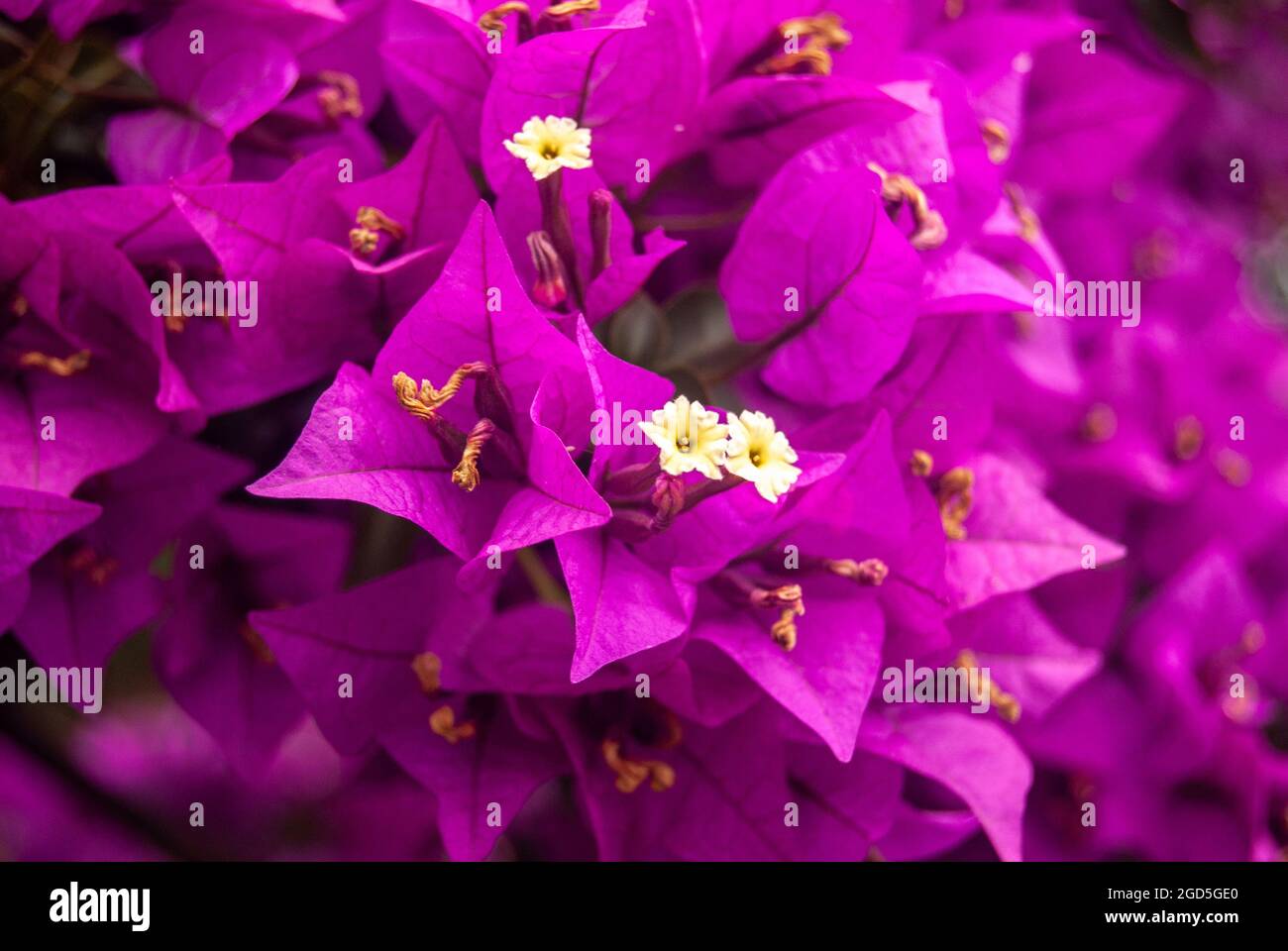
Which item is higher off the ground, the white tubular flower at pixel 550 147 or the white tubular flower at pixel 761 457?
the white tubular flower at pixel 550 147

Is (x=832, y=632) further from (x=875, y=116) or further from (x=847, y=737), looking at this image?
(x=875, y=116)

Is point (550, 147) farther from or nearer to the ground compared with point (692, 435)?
farther from the ground

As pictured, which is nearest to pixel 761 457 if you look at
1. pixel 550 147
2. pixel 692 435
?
pixel 692 435

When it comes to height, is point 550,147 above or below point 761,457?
above

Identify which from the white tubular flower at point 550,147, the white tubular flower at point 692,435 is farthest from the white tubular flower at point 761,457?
the white tubular flower at point 550,147

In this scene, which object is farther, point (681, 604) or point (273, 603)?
point (273, 603)

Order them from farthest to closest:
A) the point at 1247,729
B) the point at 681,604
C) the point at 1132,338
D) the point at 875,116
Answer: the point at 1132,338
the point at 1247,729
the point at 875,116
the point at 681,604

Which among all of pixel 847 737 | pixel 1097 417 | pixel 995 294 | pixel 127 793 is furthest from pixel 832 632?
pixel 127 793

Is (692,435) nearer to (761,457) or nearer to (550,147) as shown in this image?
(761,457)

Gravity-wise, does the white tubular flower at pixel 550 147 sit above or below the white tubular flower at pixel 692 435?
above

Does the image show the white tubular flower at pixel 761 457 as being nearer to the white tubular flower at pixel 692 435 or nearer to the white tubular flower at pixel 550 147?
the white tubular flower at pixel 692 435

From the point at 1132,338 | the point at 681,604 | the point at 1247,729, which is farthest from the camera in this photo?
the point at 1132,338
